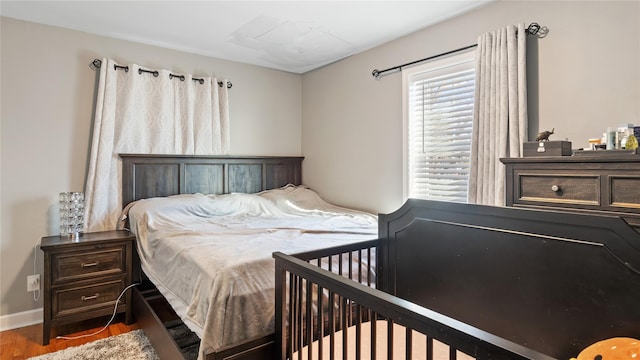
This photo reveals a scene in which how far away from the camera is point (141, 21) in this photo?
282 cm

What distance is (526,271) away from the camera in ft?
4.11

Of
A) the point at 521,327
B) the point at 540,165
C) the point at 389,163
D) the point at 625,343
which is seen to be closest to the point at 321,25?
the point at 389,163

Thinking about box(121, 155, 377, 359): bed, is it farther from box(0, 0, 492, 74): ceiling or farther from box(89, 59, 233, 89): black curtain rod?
box(0, 0, 492, 74): ceiling

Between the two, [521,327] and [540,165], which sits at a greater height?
[540,165]

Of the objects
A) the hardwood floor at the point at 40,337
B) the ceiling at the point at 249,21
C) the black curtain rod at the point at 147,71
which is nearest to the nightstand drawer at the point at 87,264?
the hardwood floor at the point at 40,337

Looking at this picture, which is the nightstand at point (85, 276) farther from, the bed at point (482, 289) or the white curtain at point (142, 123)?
the bed at point (482, 289)

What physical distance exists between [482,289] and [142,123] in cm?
308

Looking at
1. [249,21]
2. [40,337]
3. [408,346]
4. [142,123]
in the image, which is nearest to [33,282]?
[40,337]

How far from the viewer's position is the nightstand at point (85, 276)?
98.3 inches

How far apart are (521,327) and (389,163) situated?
2.13 meters

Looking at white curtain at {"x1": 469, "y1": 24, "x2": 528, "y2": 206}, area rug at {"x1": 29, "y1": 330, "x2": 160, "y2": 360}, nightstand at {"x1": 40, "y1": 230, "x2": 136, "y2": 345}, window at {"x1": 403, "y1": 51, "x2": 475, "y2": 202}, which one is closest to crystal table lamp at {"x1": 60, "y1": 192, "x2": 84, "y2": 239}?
nightstand at {"x1": 40, "y1": 230, "x2": 136, "y2": 345}

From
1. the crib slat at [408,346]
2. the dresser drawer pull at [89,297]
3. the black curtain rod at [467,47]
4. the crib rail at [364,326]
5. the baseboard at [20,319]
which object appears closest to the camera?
the crib rail at [364,326]

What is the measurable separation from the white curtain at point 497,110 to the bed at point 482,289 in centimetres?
95

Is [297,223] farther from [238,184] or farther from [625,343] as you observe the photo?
[625,343]
